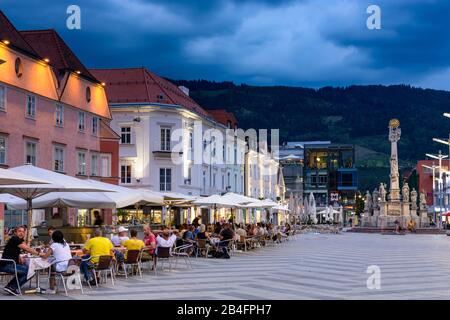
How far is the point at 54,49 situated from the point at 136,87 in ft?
59.2

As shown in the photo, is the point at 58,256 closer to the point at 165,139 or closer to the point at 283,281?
the point at 283,281

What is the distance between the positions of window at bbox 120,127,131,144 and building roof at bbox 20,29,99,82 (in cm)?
1381

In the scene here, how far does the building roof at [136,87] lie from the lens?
57281mm

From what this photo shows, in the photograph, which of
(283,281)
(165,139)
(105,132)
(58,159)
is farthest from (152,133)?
(283,281)

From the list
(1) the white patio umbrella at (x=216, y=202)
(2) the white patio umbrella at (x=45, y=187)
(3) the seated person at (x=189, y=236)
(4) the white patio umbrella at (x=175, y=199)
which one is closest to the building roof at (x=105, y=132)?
(4) the white patio umbrella at (x=175, y=199)

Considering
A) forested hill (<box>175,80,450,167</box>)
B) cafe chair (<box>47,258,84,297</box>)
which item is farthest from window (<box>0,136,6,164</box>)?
forested hill (<box>175,80,450,167</box>)

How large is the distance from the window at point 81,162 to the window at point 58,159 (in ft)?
7.34

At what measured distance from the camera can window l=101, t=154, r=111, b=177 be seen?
4697cm

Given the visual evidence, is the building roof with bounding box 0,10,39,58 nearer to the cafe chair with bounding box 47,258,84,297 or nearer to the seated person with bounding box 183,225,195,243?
the seated person with bounding box 183,225,195,243

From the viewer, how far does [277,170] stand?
103 metres

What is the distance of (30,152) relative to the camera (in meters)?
35.8
